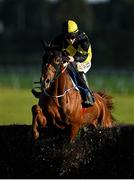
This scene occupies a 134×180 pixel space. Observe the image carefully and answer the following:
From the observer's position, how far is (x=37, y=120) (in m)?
10.1

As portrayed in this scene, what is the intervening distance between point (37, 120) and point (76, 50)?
1373mm

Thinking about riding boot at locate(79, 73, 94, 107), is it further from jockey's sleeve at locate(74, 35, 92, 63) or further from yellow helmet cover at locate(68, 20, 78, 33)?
yellow helmet cover at locate(68, 20, 78, 33)

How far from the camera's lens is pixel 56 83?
10570 millimetres

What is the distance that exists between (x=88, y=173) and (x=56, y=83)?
1316 millimetres

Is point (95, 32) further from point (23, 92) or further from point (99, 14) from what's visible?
point (23, 92)

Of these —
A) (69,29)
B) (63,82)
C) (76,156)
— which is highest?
(69,29)

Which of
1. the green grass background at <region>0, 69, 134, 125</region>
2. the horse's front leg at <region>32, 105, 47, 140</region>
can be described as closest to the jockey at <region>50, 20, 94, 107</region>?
the horse's front leg at <region>32, 105, 47, 140</region>

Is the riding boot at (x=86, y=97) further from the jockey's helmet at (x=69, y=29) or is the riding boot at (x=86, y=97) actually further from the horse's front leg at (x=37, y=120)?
the horse's front leg at (x=37, y=120)

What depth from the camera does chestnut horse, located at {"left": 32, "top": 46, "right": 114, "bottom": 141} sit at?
1007 centimetres

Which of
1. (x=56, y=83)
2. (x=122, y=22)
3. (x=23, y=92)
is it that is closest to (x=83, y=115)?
(x=56, y=83)

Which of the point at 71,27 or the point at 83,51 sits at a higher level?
the point at 71,27

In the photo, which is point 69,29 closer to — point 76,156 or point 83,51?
point 83,51

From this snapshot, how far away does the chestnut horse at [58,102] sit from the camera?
1007cm

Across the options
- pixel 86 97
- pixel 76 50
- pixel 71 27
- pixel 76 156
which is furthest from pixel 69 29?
pixel 76 156
